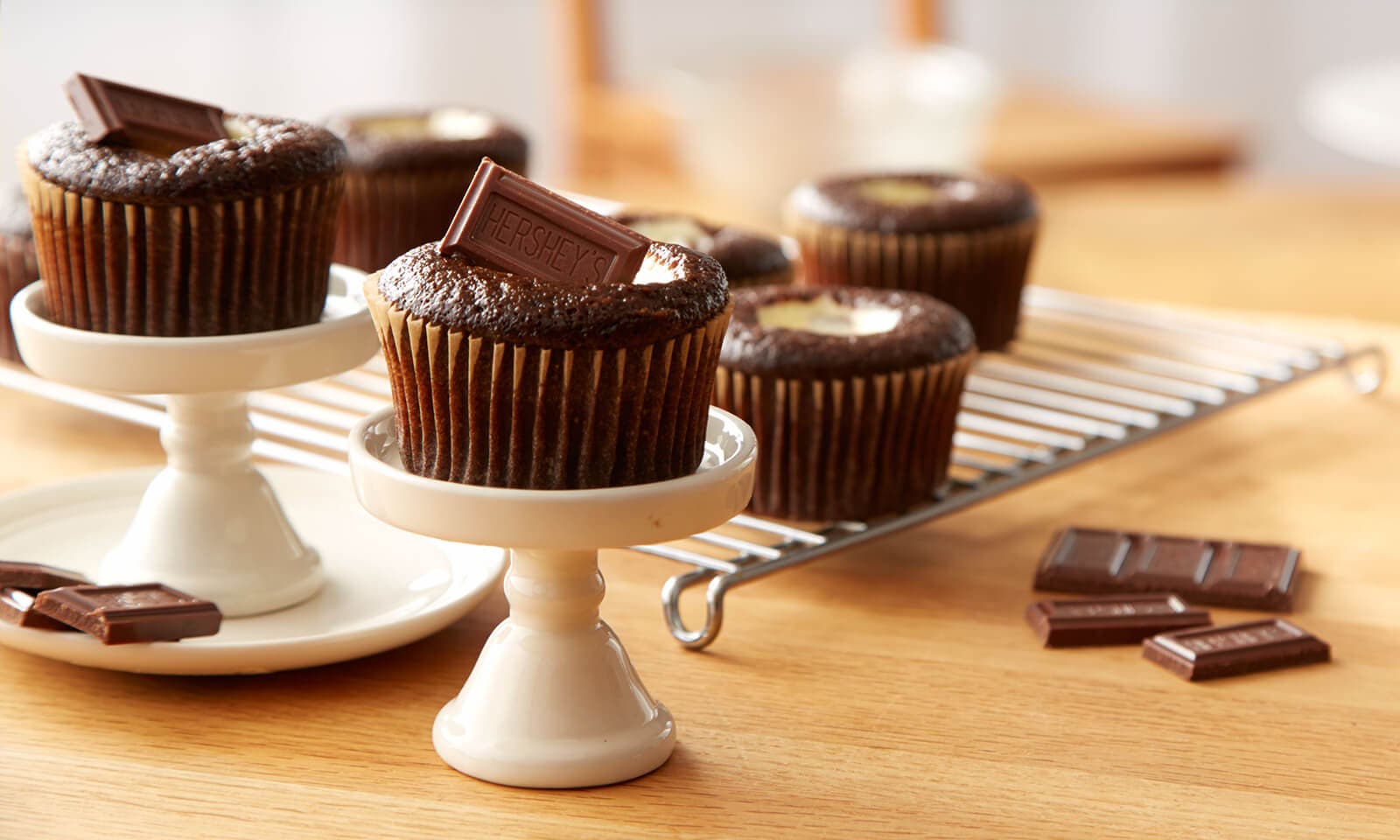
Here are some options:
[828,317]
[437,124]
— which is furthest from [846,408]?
[437,124]

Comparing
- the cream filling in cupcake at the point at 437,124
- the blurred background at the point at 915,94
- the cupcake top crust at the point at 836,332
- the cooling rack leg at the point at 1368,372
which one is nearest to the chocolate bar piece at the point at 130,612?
the cupcake top crust at the point at 836,332

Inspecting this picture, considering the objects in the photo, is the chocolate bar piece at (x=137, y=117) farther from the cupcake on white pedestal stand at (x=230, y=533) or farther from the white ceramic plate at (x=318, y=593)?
the white ceramic plate at (x=318, y=593)

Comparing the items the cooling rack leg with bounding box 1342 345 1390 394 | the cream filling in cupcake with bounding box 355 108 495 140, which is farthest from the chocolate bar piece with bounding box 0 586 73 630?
the cooling rack leg with bounding box 1342 345 1390 394

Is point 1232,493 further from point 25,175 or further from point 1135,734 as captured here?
point 25,175

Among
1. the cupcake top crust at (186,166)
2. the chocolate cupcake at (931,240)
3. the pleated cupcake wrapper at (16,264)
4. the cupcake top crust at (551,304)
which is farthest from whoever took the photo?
the chocolate cupcake at (931,240)

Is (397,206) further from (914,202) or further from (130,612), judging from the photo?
(130,612)

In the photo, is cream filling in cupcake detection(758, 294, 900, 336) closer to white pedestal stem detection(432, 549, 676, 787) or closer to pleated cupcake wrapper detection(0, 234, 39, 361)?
white pedestal stem detection(432, 549, 676, 787)

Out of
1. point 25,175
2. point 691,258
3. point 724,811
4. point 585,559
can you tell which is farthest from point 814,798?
point 25,175
